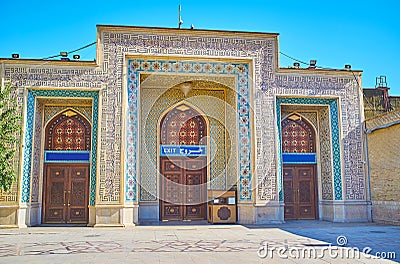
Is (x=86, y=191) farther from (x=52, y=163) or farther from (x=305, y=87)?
(x=305, y=87)

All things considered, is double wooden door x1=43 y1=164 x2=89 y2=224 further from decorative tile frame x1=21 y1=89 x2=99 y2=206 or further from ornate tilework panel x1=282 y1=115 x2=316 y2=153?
ornate tilework panel x1=282 y1=115 x2=316 y2=153

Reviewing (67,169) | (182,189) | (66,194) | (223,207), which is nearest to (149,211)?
(182,189)

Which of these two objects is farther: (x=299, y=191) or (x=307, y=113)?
(x=307, y=113)

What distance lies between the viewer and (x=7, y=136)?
33.1 feet

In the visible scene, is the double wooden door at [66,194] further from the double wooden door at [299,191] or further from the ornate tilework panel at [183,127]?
the double wooden door at [299,191]

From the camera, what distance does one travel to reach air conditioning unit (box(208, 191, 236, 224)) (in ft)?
37.5

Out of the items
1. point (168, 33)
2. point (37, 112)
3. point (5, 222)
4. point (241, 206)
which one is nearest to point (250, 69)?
point (168, 33)

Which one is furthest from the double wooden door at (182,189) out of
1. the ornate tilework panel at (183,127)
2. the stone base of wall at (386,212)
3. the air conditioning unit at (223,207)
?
the stone base of wall at (386,212)

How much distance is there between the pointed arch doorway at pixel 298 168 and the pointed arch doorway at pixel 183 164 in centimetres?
242

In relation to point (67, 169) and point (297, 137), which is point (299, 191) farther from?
point (67, 169)

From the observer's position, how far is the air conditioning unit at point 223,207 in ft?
37.5

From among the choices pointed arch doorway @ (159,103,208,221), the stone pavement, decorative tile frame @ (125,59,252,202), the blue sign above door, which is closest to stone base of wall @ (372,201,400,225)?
the stone pavement

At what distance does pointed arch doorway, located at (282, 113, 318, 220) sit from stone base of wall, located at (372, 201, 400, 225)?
170 cm

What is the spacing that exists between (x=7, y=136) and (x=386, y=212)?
9.82 metres
